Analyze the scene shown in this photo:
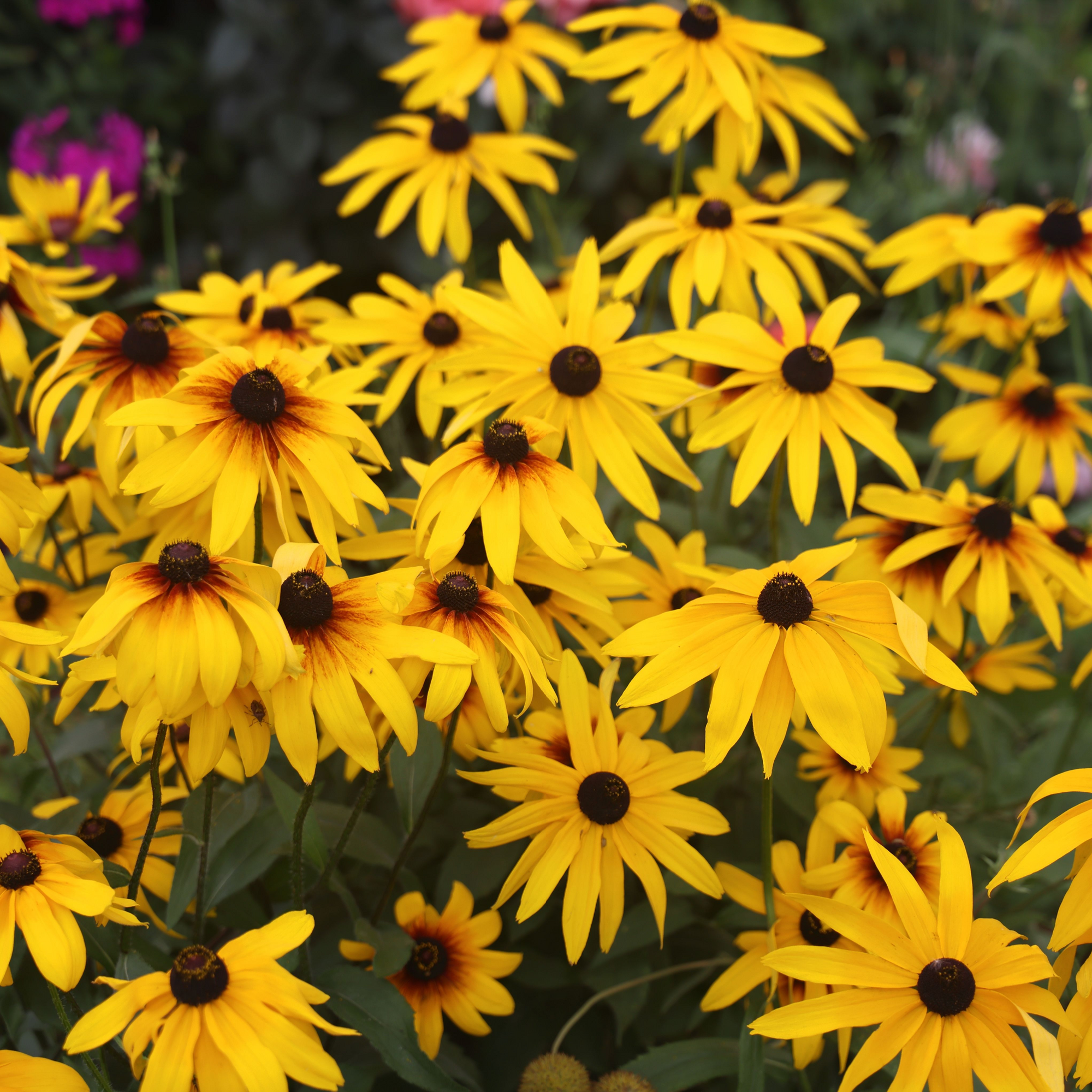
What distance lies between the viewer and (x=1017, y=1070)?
66 cm

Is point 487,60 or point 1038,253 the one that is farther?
point 487,60

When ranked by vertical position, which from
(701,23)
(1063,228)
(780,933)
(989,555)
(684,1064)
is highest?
(701,23)

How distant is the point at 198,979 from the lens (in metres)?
0.63

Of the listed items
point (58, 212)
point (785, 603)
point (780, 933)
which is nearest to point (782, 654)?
point (785, 603)

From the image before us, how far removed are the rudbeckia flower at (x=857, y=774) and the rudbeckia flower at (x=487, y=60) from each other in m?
0.89

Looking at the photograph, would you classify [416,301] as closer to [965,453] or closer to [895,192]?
[965,453]

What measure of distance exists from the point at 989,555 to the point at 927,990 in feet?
1.53

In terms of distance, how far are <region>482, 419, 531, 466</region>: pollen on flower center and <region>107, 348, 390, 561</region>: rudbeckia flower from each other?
0.28 feet

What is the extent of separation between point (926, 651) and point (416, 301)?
739mm

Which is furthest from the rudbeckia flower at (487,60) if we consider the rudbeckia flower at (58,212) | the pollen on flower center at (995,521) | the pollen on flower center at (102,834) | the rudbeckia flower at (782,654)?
the pollen on flower center at (102,834)

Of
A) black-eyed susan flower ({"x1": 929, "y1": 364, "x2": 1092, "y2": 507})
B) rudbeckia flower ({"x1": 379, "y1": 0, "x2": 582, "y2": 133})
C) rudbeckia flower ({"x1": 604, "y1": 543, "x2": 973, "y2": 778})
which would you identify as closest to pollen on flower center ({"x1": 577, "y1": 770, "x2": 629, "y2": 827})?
rudbeckia flower ({"x1": 604, "y1": 543, "x2": 973, "y2": 778})

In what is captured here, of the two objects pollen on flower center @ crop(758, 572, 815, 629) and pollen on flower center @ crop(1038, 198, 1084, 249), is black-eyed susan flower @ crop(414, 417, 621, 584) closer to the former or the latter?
pollen on flower center @ crop(758, 572, 815, 629)

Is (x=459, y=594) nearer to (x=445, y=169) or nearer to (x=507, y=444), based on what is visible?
(x=507, y=444)

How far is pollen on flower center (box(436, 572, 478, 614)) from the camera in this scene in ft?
2.54
